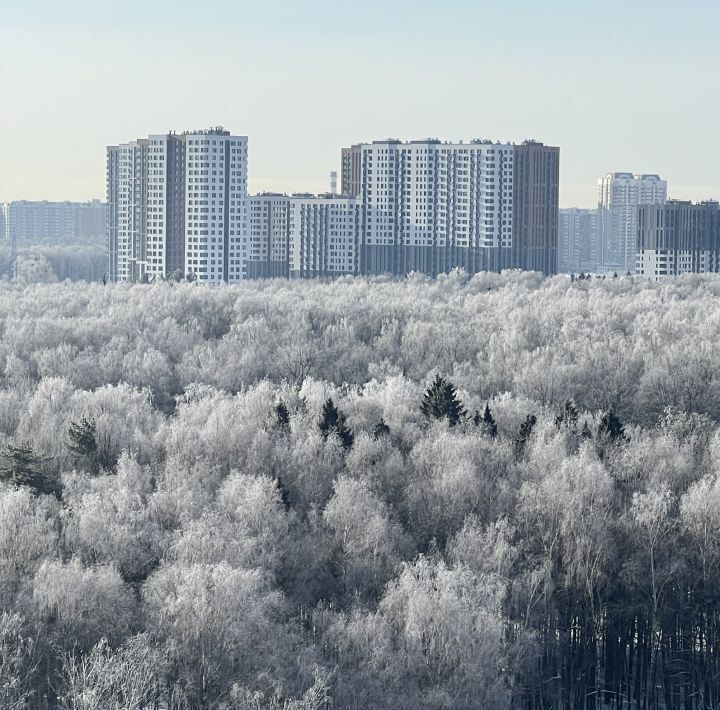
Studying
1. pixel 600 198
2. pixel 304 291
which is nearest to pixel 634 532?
pixel 304 291

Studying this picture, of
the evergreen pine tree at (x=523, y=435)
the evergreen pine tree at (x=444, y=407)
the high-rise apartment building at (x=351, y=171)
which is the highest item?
the high-rise apartment building at (x=351, y=171)

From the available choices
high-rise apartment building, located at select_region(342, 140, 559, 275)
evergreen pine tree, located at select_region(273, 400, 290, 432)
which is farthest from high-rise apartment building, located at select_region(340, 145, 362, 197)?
evergreen pine tree, located at select_region(273, 400, 290, 432)

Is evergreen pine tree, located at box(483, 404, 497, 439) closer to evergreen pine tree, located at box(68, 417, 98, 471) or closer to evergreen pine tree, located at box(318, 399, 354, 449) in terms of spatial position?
evergreen pine tree, located at box(318, 399, 354, 449)

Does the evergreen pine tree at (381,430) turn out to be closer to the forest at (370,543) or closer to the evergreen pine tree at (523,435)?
the forest at (370,543)

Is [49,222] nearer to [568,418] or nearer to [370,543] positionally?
[568,418]

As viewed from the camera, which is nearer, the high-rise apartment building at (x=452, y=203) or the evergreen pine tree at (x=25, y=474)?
the evergreen pine tree at (x=25, y=474)

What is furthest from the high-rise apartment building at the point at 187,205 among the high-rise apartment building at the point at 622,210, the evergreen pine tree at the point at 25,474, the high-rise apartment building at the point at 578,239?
the high-rise apartment building at the point at 578,239
